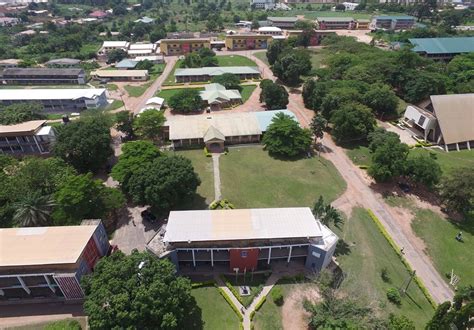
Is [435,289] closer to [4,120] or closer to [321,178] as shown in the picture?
[321,178]

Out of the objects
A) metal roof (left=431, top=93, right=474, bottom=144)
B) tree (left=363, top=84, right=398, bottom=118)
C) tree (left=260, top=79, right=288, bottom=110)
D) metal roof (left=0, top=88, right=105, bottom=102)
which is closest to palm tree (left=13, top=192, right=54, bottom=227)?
metal roof (left=0, top=88, right=105, bottom=102)

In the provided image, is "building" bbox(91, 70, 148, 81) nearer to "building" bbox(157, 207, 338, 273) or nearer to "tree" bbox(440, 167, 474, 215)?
"building" bbox(157, 207, 338, 273)

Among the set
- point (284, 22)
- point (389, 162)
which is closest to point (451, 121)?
point (389, 162)

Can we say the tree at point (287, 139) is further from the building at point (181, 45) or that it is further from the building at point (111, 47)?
the building at point (111, 47)

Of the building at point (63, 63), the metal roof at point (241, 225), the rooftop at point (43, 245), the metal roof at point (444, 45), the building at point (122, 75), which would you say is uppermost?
the metal roof at point (444, 45)

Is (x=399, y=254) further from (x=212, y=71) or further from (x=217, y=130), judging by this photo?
(x=212, y=71)

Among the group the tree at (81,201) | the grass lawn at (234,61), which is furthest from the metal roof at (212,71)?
the tree at (81,201)
